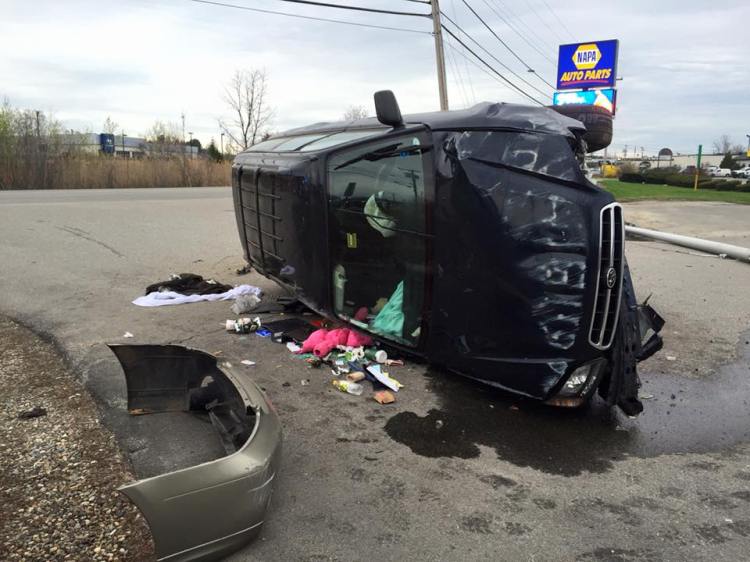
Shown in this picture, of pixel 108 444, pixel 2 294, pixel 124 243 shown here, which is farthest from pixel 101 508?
pixel 124 243

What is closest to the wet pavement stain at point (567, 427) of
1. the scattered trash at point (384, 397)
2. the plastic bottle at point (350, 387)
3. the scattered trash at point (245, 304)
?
the scattered trash at point (384, 397)

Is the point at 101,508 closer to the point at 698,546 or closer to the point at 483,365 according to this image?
the point at 483,365

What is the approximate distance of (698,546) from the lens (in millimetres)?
→ 2674

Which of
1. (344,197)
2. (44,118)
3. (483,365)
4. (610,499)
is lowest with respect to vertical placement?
(610,499)

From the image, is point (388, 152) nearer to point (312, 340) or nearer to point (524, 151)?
point (524, 151)

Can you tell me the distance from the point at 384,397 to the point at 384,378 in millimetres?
272

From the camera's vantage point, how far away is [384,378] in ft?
14.9

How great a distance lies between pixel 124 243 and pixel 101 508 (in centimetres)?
865

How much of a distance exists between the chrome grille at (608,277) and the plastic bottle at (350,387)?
1.71m

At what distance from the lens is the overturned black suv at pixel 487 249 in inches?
143

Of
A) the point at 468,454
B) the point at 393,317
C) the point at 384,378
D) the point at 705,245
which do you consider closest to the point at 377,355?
the point at 384,378

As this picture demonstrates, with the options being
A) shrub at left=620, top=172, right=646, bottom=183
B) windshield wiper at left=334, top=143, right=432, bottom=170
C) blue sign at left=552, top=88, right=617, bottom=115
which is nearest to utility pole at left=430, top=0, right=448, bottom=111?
blue sign at left=552, top=88, right=617, bottom=115

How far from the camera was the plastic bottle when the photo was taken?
439cm

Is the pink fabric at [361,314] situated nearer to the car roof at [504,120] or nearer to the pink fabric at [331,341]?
the pink fabric at [331,341]
